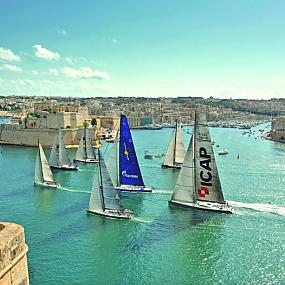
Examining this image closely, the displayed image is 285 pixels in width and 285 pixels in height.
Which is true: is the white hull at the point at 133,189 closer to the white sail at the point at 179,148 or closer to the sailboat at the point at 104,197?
the sailboat at the point at 104,197

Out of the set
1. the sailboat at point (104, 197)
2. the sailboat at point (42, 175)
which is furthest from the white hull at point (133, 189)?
the sailboat at point (104, 197)

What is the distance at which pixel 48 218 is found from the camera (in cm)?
1708

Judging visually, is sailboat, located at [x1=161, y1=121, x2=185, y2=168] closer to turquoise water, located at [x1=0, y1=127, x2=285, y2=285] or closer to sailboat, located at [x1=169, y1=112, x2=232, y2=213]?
turquoise water, located at [x1=0, y1=127, x2=285, y2=285]

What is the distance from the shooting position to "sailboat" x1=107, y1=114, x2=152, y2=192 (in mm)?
21094

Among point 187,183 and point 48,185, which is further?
point 48,185

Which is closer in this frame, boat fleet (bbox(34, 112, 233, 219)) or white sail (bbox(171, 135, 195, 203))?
boat fleet (bbox(34, 112, 233, 219))

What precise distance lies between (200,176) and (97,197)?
4545mm

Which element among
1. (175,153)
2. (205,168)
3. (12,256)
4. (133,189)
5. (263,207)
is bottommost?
(263,207)

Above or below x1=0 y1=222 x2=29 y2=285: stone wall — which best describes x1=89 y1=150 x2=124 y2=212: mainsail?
below

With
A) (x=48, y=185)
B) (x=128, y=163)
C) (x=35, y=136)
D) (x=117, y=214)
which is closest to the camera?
(x=117, y=214)

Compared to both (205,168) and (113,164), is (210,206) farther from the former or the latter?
(113,164)

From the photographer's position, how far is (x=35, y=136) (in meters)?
45.2

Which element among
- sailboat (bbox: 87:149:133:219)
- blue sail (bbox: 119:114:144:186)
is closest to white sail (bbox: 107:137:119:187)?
blue sail (bbox: 119:114:144:186)

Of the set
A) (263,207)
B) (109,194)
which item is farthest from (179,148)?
(109,194)
